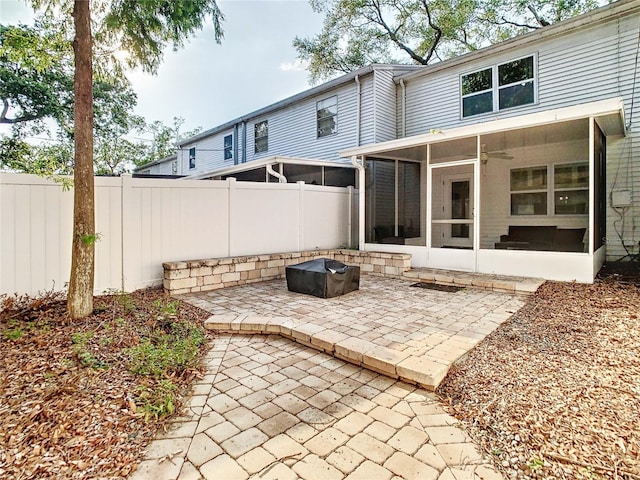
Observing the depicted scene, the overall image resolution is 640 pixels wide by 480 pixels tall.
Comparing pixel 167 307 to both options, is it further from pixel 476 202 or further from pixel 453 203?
pixel 453 203

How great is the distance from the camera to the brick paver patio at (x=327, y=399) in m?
1.82

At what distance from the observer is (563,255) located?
18.6 ft

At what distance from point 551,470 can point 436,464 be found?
1.81 ft

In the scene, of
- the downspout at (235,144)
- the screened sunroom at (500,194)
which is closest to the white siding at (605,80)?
the screened sunroom at (500,194)

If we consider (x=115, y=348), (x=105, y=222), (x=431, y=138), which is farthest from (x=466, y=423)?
(x=431, y=138)

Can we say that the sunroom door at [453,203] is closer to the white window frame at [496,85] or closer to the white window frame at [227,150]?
the white window frame at [496,85]

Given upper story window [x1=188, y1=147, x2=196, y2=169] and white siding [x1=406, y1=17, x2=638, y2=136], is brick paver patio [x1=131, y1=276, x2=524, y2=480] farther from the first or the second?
upper story window [x1=188, y1=147, x2=196, y2=169]

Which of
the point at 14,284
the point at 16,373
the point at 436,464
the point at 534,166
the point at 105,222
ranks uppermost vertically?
the point at 534,166

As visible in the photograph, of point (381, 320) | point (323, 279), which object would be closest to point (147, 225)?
point (323, 279)

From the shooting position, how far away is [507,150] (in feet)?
27.6

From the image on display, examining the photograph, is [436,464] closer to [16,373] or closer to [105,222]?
[16,373]

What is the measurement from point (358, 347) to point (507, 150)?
24.2 ft

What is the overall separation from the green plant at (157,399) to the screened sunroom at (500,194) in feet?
18.5

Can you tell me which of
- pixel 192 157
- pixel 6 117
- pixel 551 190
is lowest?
pixel 551 190
